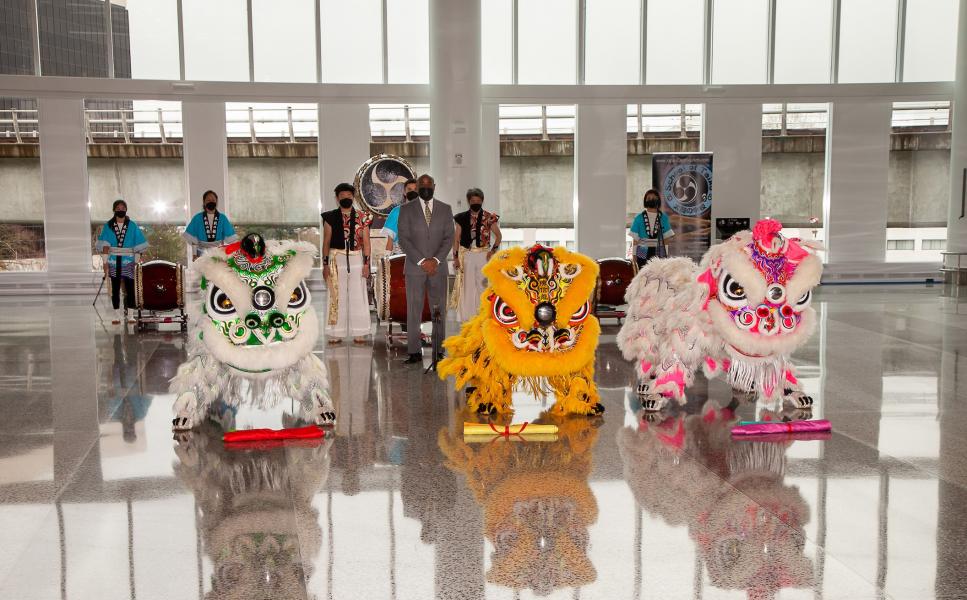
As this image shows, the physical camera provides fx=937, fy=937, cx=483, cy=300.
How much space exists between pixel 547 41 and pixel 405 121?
9.31ft

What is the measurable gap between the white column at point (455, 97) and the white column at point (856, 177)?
6770mm

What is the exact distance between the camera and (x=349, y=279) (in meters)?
9.29

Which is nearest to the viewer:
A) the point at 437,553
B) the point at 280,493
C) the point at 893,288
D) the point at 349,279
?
the point at 437,553

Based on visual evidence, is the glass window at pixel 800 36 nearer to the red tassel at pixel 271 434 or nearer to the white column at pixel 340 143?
the white column at pixel 340 143

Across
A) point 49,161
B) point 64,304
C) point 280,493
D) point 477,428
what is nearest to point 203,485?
point 280,493

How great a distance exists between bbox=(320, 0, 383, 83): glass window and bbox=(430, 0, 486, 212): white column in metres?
2.39

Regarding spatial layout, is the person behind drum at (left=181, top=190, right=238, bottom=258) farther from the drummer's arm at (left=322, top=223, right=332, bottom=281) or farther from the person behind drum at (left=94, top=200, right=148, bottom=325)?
the drummer's arm at (left=322, top=223, right=332, bottom=281)

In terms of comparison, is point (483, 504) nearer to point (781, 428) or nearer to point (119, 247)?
point (781, 428)

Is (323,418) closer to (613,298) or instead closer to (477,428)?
(477,428)

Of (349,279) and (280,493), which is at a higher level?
(349,279)

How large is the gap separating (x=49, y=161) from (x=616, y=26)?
988 centimetres

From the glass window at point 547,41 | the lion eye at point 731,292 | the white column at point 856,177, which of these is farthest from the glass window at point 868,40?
the lion eye at point 731,292

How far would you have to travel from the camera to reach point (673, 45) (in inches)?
651

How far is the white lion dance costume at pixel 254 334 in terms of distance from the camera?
5.19 meters
